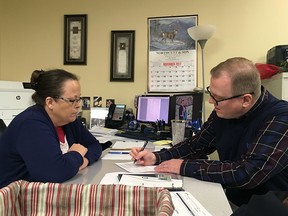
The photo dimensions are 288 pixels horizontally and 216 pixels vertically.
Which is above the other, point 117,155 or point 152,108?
point 152,108

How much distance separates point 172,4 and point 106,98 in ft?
3.90

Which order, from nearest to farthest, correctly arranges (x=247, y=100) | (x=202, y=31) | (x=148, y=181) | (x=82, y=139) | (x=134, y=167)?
(x=148, y=181)
(x=247, y=100)
(x=134, y=167)
(x=82, y=139)
(x=202, y=31)

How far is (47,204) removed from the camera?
672 millimetres

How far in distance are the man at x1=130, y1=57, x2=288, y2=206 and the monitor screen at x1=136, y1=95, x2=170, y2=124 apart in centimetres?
110

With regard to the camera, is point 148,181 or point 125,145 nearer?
point 148,181

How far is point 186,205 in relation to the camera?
0.86m

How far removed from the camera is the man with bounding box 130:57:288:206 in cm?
107

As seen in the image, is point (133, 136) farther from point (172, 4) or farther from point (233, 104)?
point (172, 4)

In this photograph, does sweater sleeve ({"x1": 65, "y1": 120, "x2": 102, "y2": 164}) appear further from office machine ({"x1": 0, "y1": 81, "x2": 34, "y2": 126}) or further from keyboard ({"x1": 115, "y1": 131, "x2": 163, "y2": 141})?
office machine ({"x1": 0, "y1": 81, "x2": 34, "y2": 126})

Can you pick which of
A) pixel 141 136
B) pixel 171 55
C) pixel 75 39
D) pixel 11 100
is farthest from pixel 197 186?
pixel 75 39

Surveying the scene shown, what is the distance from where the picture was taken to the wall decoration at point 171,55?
2809 mm

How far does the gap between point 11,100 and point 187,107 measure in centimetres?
149

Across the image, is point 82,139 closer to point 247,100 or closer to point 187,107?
point 247,100

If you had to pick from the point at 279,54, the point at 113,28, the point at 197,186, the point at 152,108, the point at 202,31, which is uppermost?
the point at 113,28
